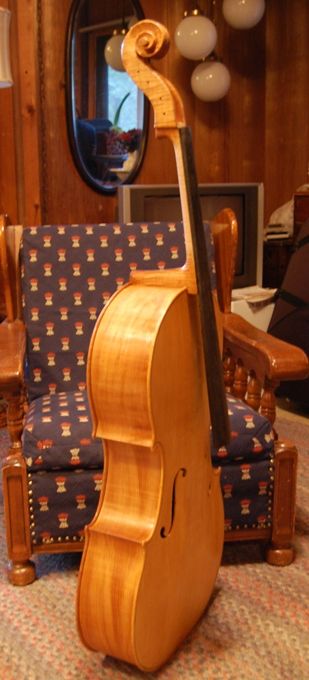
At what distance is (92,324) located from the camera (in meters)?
2.13

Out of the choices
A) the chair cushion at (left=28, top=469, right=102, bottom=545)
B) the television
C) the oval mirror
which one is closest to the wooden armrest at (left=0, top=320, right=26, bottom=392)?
the chair cushion at (left=28, top=469, right=102, bottom=545)

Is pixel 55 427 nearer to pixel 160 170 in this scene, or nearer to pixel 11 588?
pixel 11 588

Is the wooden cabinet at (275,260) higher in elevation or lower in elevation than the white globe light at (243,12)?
lower

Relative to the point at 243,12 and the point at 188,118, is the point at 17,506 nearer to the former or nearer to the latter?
the point at 188,118

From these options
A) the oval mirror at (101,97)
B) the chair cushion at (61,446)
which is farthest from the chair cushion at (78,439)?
the oval mirror at (101,97)

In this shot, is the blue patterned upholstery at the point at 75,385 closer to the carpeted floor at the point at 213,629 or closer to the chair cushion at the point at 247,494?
the chair cushion at the point at 247,494

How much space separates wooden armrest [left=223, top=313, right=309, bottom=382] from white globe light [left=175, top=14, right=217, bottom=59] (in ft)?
7.76

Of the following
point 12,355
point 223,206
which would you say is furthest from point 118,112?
point 12,355

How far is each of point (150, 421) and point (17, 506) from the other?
→ 25.0 inches

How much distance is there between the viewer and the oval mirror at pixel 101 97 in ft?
11.8

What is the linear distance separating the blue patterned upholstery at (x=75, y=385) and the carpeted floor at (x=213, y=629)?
0.45ft

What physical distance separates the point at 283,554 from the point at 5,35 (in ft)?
7.05

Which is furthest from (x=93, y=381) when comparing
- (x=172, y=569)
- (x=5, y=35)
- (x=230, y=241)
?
(x=5, y=35)

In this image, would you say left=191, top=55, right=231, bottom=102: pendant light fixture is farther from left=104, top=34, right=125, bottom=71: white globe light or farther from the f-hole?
the f-hole
